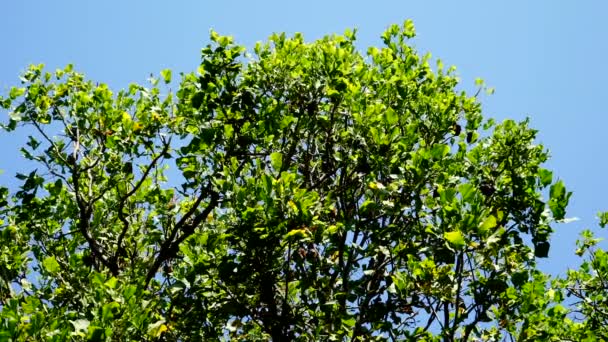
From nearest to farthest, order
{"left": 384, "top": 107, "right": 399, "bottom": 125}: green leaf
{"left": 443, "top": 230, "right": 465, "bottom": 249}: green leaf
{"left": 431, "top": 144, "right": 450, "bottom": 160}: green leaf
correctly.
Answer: {"left": 443, "top": 230, "right": 465, "bottom": 249}: green leaf, {"left": 431, "top": 144, "right": 450, "bottom": 160}: green leaf, {"left": 384, "top": 107, "right": 399, "bottom": 125}: green leaf

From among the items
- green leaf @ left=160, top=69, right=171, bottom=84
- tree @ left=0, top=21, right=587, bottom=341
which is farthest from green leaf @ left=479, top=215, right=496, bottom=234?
green leaf @ left=160, top=69, right=171, bottom=84

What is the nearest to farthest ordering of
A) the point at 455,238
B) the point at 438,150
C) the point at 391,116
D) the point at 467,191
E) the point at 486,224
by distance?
the point at 455,238 < the point at 486,224 < the point at 467,191 < the point at 438,150 < the point at 391,116

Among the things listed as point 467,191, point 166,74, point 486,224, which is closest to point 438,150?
point 467,191

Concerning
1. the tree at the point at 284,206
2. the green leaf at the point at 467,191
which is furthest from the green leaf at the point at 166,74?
the green leaf at the point at 467,191

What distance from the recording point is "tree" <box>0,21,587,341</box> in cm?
669

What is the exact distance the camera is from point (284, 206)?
6.54 meters

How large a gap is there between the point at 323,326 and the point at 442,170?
2279mm

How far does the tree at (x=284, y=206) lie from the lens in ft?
21.9

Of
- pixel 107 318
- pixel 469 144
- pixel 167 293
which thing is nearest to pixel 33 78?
pixel 167 293

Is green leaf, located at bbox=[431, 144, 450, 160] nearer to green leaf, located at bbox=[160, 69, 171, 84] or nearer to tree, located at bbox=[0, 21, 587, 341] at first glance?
tree, located at bbox=[0, 21, 587, 341]

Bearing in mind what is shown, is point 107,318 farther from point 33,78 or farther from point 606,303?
point 606,303

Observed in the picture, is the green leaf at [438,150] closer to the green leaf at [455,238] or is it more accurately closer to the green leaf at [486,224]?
the green leaf at [486,224]

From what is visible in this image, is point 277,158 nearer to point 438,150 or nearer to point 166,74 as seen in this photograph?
point 438,150

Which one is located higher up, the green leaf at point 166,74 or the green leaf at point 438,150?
the green leaf at point 166,74
